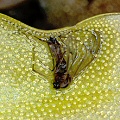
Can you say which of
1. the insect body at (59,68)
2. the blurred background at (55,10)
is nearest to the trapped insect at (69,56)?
the insect body at (59,68)

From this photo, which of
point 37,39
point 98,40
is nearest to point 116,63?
→ point 98,40

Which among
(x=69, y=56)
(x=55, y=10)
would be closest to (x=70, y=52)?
(x=69, y=56)

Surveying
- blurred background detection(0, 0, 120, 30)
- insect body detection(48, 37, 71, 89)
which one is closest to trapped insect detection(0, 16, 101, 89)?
insect body detection(48, 37, 71, 89)

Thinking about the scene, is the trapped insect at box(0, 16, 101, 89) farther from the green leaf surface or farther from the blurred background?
the blurred background

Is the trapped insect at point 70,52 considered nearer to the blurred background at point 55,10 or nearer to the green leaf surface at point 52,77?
the green leaf surface at point 52,77

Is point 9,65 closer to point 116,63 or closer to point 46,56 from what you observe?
point 46,56

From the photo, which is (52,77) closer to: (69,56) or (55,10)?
(69,56)
